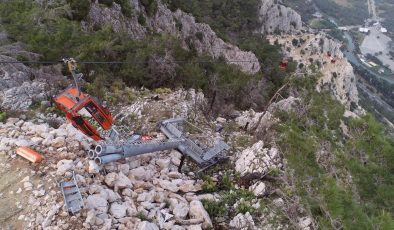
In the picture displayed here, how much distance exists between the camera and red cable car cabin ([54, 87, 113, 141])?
9633 millimetres

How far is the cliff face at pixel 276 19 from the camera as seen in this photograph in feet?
203

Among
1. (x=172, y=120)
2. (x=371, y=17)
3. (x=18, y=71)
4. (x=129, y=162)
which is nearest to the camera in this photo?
(x=129, y=162)

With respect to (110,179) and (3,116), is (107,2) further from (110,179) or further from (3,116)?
(110,179)

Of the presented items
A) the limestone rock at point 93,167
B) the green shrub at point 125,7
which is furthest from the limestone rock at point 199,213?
the green shrub at point 125,7

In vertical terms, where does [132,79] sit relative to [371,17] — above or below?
above

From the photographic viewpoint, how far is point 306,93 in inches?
509

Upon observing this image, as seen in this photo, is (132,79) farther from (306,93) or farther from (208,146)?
(306,93)

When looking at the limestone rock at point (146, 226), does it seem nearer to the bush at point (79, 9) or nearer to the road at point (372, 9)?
the bush at point (79, 9)

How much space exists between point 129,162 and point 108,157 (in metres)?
1.00

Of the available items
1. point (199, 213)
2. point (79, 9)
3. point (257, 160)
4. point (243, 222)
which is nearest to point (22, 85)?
point (199, 213)

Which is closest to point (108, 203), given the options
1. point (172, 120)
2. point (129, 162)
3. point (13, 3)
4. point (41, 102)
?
point (129, 162)

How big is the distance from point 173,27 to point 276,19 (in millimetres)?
36064

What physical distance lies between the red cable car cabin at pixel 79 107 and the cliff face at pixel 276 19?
2084 inches

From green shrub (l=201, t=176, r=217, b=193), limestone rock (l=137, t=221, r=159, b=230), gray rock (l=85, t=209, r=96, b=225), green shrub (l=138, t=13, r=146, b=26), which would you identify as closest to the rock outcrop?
gray rock (l=85, t=209, r=96, b=225)
